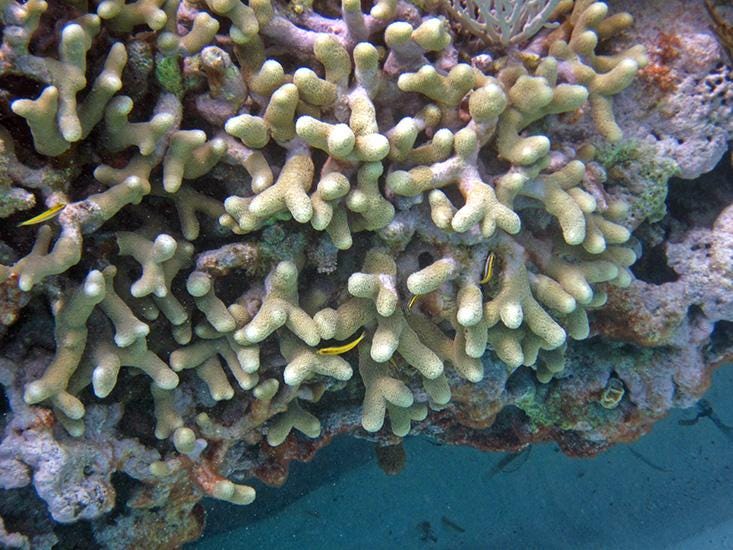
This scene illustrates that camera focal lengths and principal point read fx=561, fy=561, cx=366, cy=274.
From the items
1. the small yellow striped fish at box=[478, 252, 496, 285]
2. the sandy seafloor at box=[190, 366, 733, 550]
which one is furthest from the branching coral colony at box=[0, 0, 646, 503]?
the sandy seafloor at box=[190, 366, 733, 550]

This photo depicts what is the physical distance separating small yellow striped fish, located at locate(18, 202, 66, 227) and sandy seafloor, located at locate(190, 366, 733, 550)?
4075 mm

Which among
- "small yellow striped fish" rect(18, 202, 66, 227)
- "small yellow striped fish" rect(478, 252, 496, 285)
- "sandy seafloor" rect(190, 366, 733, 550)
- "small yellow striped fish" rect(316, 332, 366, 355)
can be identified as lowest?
"sandy seafloor" rect(190, 366, 733, 550)

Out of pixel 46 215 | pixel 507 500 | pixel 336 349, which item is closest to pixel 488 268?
pixel 336 349

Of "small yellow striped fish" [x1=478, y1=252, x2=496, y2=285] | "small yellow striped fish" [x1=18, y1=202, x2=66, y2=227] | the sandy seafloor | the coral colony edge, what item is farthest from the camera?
the sandy seafloor

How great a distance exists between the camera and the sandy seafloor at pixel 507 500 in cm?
588

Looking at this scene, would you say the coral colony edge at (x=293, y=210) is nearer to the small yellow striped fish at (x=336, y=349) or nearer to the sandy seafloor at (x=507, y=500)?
the small yellow striped fish at (x=336, y=349)

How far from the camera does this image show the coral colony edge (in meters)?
2.47

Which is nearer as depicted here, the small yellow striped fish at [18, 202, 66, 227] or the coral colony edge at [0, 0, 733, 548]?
the small yellow striped fish at [18, 202, 66, 227]

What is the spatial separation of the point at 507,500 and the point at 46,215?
5.48 metres

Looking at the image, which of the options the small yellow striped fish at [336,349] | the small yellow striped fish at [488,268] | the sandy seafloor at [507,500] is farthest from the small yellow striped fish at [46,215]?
the sandy seafloor at [507,500]

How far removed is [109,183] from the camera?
2.53 metres

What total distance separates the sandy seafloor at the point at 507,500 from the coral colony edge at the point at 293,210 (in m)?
2.58

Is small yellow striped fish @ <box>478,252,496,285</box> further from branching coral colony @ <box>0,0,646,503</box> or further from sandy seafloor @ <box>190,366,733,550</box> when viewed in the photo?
sandy seafloor @ <box>190,366,733,550</box>

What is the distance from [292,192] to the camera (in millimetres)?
2490
